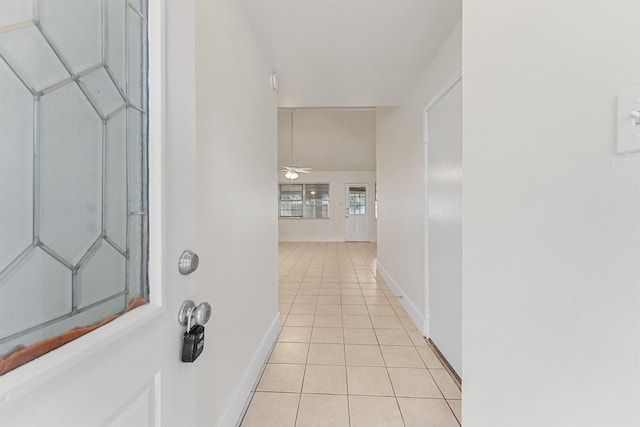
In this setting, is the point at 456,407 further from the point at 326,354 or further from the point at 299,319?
the point at 299,319

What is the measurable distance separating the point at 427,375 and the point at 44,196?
7.20ft

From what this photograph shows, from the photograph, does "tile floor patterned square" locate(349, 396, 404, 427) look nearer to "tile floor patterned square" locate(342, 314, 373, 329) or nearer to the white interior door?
the white interior door

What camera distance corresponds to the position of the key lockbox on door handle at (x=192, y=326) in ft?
2.13

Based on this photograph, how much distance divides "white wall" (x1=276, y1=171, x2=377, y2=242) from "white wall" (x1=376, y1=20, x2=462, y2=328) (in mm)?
4482

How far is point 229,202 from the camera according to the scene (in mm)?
1402

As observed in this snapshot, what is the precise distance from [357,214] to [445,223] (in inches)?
276

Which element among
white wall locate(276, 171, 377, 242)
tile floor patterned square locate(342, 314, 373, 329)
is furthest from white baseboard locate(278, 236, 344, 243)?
tile floor patterned square locate(342, 314, 373, 329)
